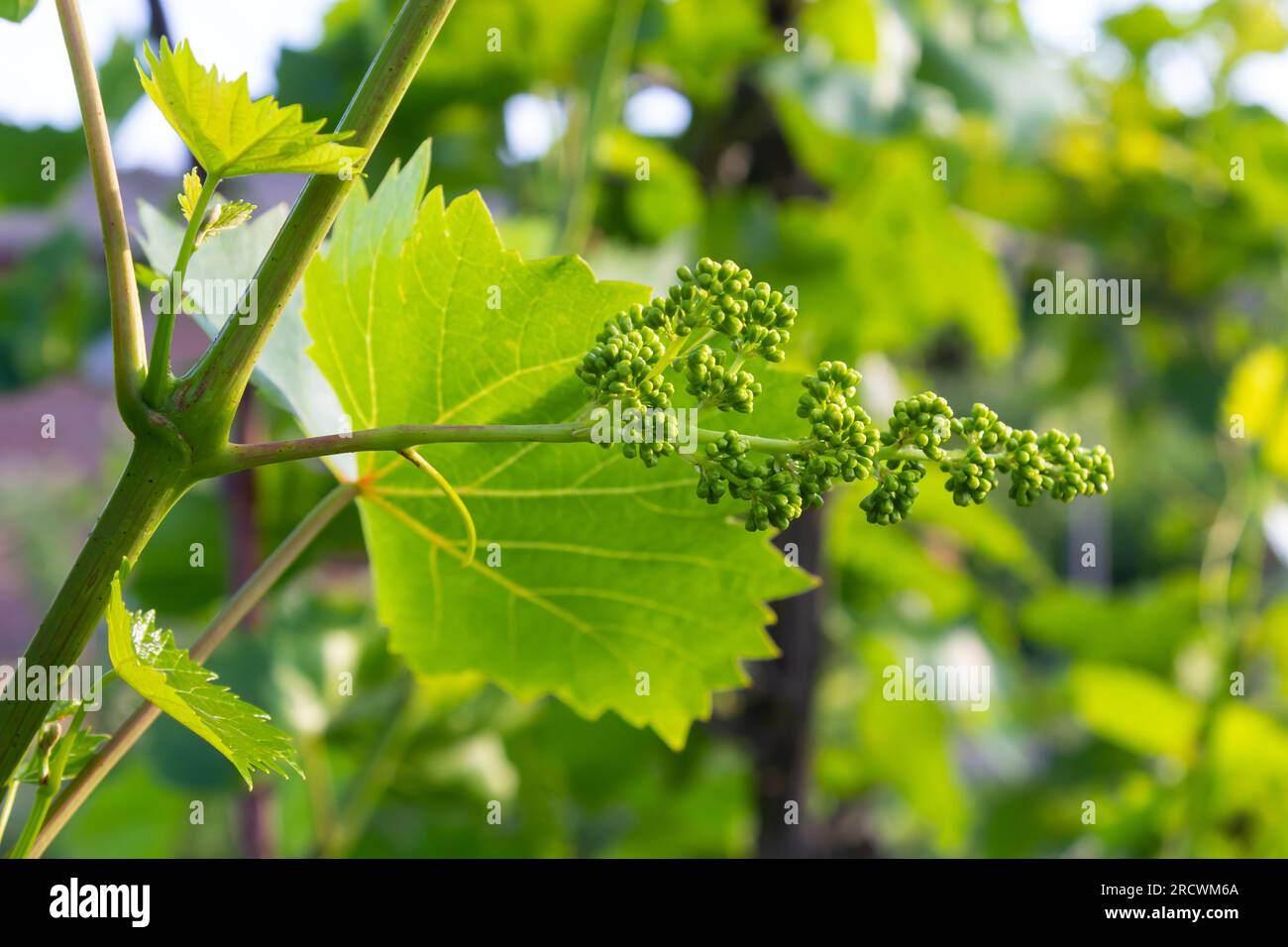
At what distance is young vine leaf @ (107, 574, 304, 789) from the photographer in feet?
0.74

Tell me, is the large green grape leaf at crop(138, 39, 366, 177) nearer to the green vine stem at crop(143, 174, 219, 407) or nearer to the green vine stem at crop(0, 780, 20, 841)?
the green vine stem at crop(143, 174, 219, 407)

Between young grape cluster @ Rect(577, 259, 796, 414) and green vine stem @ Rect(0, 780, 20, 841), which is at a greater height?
young grape cluster @ Rect(577, 259, 796, 414)

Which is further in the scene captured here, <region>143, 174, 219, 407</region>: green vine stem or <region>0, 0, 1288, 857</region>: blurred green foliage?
<region>0, 0, 1288, 857</region>: blurred green foliage

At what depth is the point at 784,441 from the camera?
0.21 metres

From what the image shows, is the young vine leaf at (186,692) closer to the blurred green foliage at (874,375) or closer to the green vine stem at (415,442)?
the green vine stem at (415,442)

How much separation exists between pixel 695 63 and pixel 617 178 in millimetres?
165

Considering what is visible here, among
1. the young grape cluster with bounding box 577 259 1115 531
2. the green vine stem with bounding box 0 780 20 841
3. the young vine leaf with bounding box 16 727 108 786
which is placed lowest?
the green vine stem with bounding box 0 780 20 841

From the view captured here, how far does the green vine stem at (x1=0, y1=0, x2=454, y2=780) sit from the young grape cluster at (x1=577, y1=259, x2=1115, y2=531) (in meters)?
0.06

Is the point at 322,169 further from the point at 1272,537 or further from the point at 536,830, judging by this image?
the point at 1272,537

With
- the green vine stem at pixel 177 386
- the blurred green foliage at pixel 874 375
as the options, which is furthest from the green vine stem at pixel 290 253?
the blurred green foliage at pixel 874 375

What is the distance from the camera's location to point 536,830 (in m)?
0.94

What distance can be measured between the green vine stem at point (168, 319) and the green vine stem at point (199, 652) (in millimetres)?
63

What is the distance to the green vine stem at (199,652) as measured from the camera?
0.80 ft

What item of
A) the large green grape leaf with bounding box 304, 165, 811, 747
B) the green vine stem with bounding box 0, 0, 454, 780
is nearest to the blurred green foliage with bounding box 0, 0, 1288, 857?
the large green grape leaf with bounding box 304, 165, 811, 747
